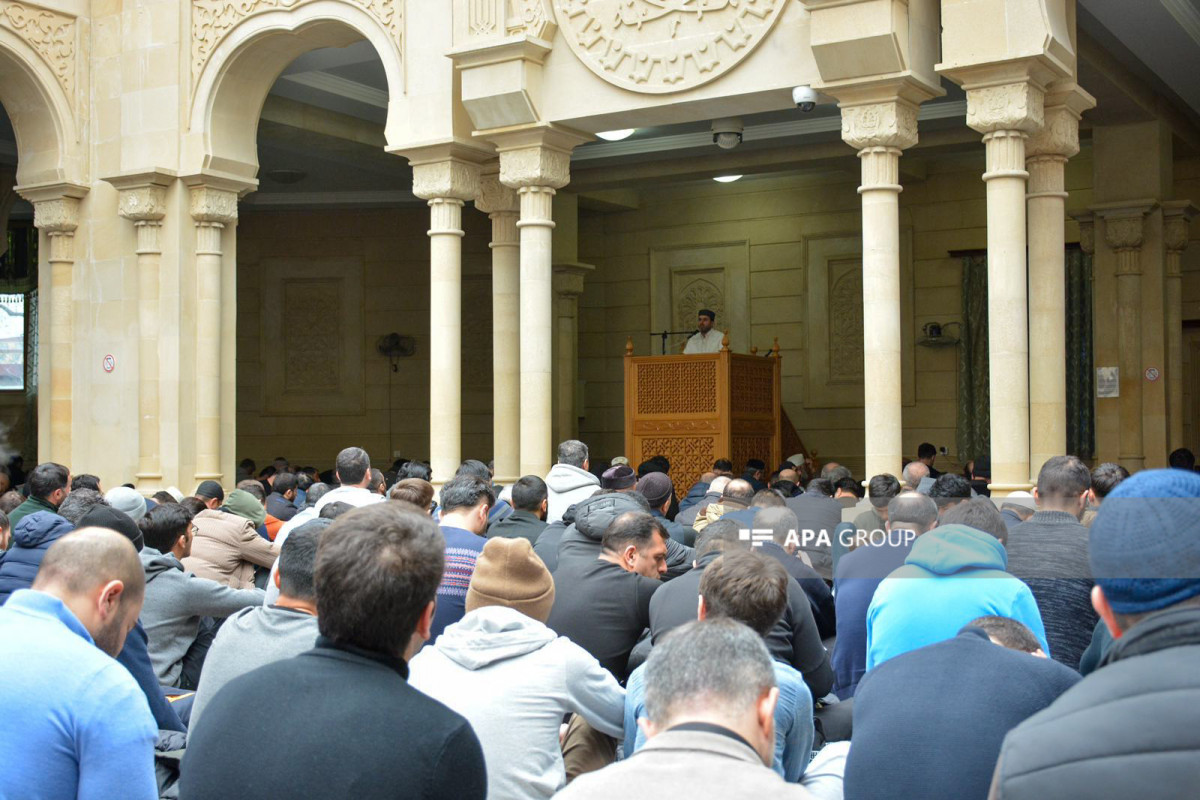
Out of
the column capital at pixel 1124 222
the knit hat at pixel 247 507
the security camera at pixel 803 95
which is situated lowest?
the knit hat at pixel 247 507

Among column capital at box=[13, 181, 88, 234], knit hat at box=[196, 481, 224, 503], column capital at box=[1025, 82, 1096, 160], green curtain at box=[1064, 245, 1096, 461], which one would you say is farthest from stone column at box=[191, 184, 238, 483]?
green curtain at box=[1064, 245, 1096, 461]

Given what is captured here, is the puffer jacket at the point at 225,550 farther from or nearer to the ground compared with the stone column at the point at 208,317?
nearer to the ground

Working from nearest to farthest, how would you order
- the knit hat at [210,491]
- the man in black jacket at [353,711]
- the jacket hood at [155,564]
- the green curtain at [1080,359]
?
the man in black jacket at [353,711]
the jacket hood at [155,564]
the knit hat at [210,491]
the green curtain at [1080,359]

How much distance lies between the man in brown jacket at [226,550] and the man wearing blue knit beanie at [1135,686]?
180 inches

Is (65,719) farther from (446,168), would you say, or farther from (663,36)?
(446,168)

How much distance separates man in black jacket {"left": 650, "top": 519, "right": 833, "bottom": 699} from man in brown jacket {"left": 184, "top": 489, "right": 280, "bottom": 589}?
8.27 ft

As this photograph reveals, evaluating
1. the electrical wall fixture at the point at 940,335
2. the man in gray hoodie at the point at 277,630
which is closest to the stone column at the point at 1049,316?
the electrical wall fixture at the point at 940,335

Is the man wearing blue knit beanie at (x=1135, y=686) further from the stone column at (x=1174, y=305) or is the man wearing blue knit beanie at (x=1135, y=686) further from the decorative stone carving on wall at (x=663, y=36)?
the stone column at (x=1174, y=305)

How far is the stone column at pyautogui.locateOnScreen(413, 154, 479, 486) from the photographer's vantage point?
9.98 m

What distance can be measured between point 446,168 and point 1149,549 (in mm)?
8719

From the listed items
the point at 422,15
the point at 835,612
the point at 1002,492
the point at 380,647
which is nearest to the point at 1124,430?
the point at 1002,492

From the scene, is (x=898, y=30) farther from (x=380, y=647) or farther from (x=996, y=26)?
(x=380, y=647)

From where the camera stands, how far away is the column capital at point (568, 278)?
14.8m

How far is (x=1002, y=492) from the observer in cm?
782
